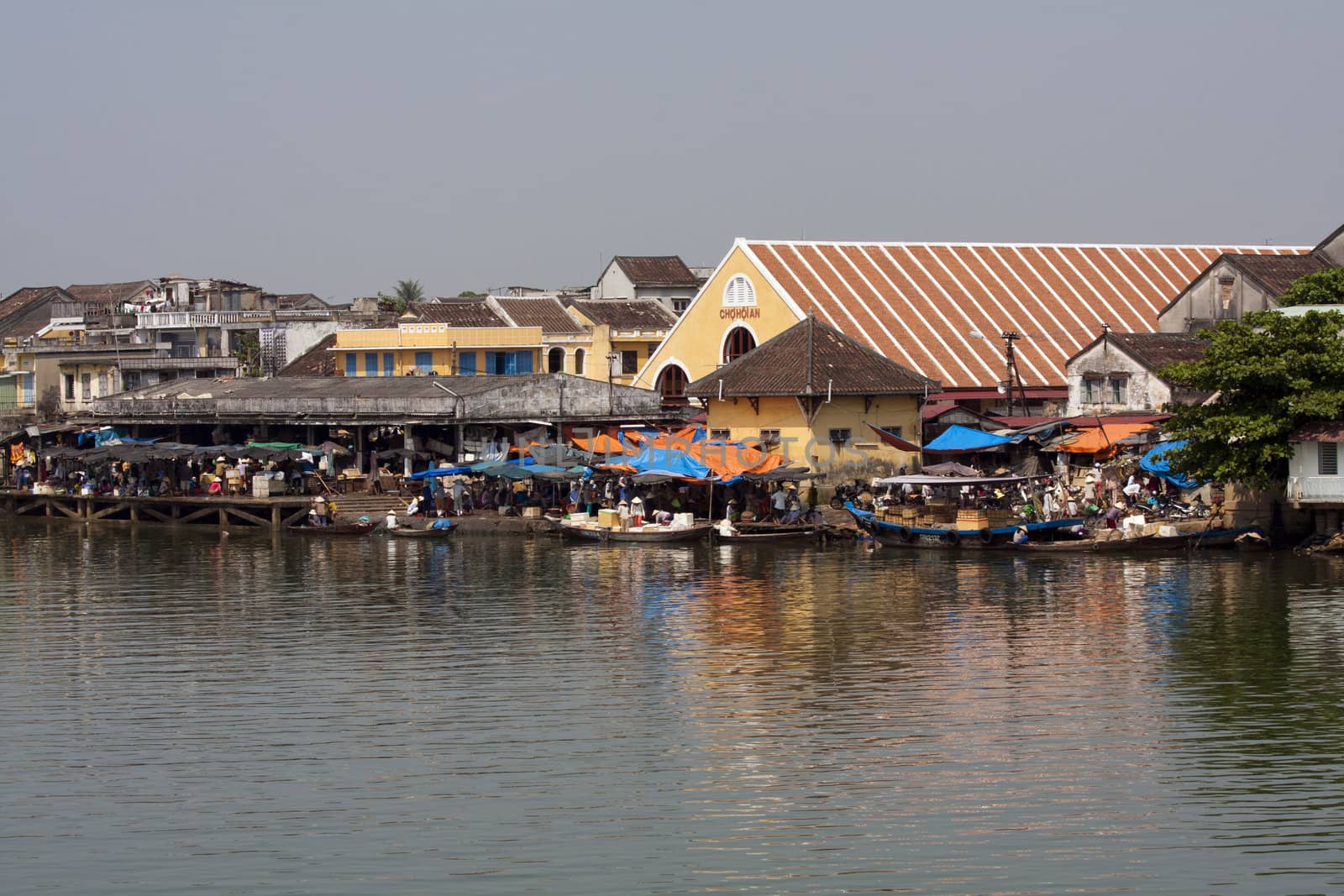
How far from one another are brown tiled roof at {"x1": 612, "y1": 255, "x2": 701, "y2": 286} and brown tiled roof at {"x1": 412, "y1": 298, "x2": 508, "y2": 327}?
1141 cm

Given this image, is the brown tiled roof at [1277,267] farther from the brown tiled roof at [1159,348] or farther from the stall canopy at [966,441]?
the stall canopy at [966,441]

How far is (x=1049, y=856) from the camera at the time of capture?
16.7 metres

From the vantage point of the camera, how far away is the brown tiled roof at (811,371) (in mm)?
46781

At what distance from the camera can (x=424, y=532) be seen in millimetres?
47719

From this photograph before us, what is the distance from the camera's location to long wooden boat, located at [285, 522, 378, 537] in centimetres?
4897

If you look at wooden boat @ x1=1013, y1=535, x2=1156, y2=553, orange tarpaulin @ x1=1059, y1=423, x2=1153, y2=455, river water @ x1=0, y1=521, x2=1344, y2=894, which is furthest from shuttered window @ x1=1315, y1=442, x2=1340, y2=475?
orange tarpaulin @ x1=1059, y1=423, x2=1153, y2=455

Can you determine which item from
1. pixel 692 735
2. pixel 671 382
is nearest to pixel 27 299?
pixel 671 382

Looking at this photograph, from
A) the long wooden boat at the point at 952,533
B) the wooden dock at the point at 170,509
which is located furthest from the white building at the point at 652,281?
the long wooden boat at the point at 952,533

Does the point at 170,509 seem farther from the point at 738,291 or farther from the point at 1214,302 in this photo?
the point at 1214,302

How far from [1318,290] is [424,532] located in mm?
25018

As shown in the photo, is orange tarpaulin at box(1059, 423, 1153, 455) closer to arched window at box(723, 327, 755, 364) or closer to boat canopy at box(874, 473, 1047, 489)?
boat canopy at box(874, 473, 1047, 489)

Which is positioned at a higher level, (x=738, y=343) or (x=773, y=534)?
Answer: (x=738, y=343)

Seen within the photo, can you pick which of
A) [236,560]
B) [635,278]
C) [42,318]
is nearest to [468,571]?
[236,560]

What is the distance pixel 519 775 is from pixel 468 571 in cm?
2022
